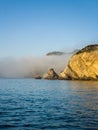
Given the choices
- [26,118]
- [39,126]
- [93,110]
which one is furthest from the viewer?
[93,110]

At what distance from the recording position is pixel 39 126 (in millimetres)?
30000

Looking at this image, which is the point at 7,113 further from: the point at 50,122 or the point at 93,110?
the point at 93,110

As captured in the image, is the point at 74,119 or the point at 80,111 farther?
the point at 80,111

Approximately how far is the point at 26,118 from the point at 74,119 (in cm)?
585

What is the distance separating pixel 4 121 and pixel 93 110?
1444 cm

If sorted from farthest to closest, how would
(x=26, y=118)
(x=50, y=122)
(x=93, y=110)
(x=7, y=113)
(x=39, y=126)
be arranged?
(x=93, y=110)
(x=7, y=113)
(x=26, y=118)
(x=50, y=122)
(x=39, y=126)

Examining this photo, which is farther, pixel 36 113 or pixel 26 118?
pixel 36 113

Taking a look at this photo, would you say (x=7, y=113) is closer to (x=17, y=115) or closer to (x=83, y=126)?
(x=17, y=115)

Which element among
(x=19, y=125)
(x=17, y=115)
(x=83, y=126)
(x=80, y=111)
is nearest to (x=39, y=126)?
(x=19, y=125)

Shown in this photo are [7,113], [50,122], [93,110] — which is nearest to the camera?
[50,122]

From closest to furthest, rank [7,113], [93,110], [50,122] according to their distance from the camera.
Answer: [50,122] → [7,113] → [93,110]

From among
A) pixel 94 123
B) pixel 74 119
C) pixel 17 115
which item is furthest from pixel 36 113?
pixel 94 123

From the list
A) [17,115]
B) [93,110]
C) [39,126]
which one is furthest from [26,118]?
[93,110]

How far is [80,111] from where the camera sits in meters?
40.4
